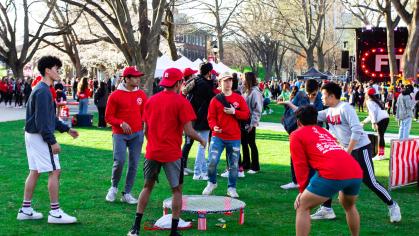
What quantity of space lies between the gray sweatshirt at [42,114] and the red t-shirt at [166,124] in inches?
49.9

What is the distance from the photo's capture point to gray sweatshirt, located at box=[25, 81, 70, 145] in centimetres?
746

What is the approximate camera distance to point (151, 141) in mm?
7055

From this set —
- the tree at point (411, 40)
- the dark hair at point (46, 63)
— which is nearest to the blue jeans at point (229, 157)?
the dark hair at point (46, 63)

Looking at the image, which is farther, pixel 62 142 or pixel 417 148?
pixel 62 142

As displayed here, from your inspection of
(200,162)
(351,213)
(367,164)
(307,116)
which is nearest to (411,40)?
(200,162)

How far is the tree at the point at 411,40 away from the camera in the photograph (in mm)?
27788

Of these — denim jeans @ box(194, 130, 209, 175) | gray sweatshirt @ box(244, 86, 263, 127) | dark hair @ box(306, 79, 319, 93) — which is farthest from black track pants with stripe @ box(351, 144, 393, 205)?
gray sweatshirt @ box(244, 86, 263, 127)

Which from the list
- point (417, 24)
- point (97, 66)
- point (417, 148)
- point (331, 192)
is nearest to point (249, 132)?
point (417, 148)

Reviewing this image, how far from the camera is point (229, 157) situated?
9578mm

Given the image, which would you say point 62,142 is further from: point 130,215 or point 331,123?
point 331,123

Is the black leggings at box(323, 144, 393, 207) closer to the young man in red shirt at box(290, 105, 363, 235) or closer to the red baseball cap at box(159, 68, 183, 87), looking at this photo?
the young man in red shirt at box(290, 105, 363, 235)

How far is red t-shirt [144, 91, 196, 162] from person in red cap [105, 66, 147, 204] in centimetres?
181

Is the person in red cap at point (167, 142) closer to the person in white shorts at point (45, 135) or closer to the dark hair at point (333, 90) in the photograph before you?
the person in white shorts at point (45, 135)

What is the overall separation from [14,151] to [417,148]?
9.00 meters
